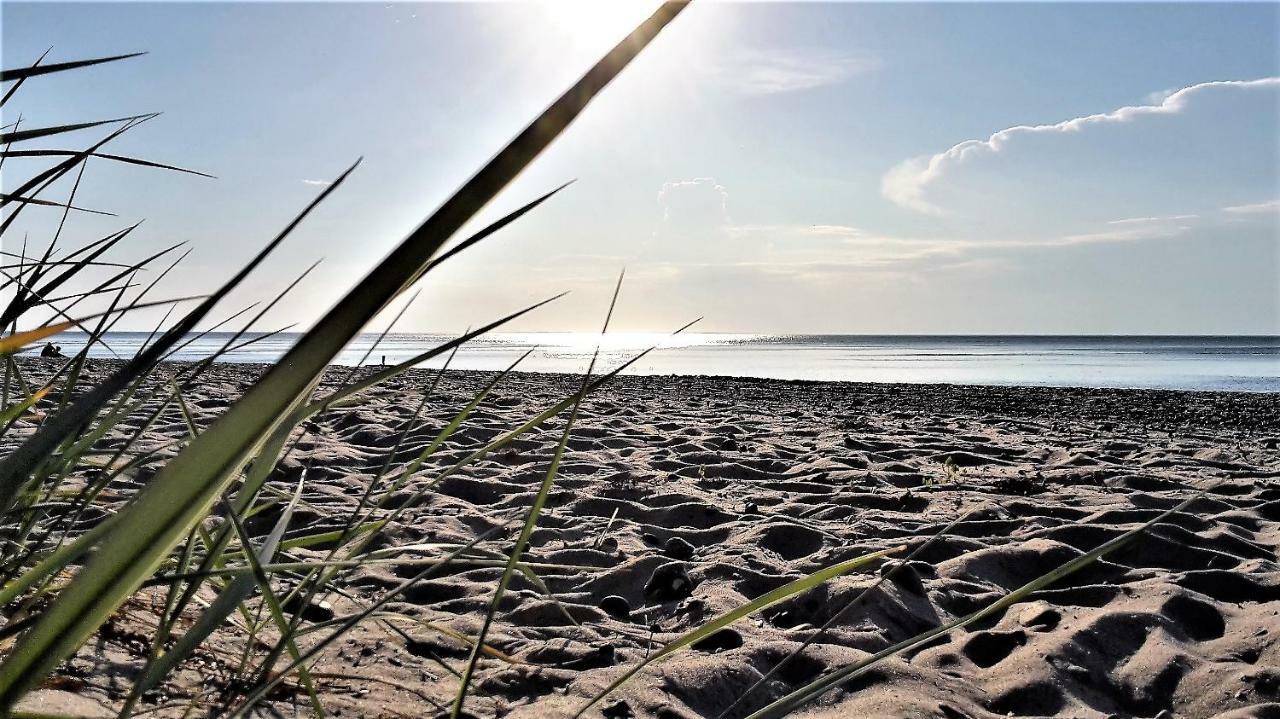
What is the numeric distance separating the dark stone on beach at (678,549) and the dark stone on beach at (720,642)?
686mm

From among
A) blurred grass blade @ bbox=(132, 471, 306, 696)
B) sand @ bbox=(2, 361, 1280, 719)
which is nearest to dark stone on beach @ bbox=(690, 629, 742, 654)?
sand @ bbox=(2, 361, 1280, 719)

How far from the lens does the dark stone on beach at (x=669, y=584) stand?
7.50 ft

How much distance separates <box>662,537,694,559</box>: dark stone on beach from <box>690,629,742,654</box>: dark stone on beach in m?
0.69

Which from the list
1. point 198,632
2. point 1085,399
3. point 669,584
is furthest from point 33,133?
point 1085,399

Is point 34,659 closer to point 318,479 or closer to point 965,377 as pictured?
point 318,479

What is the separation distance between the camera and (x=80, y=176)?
1.28 metres

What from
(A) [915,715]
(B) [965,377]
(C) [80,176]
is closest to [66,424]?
(C) [80,176]

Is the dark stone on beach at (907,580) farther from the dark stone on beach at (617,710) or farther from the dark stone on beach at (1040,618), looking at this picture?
the dark stone on beach at (617,710)

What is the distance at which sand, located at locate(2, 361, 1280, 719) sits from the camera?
162cm

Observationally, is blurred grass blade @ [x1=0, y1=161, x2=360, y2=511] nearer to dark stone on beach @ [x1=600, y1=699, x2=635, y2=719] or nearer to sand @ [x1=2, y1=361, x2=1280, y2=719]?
sand @ [x1=2, y1=361, x2=1280, y2=719]

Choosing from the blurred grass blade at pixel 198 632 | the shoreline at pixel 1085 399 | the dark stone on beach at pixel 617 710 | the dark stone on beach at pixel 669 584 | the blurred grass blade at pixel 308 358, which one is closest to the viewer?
the blurred grass blade at pixel 308 358

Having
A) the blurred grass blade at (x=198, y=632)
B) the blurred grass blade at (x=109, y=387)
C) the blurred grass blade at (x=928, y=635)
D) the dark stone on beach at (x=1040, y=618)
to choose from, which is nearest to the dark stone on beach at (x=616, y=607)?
the dark stone on beach at (x=1040, y=618)

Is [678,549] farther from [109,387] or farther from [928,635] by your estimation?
[109,387]

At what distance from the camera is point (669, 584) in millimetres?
2318
